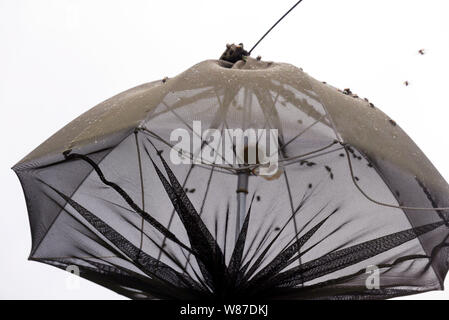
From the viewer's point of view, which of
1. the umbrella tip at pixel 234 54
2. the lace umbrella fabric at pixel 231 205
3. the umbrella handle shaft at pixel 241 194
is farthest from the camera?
the umbrella tip at pixel 234 54

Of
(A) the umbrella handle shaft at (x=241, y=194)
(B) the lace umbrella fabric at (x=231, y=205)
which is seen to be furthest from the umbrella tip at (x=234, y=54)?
(A) the umbrella handle shaft at (x=241, y=194)

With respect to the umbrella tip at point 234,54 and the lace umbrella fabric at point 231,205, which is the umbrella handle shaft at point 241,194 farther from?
the umbrella tip at point 234,54

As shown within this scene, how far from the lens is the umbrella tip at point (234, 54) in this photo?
3895 millimetres

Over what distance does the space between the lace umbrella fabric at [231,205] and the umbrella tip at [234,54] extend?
8cm

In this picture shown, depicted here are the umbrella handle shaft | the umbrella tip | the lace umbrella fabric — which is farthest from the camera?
the umbrella tip

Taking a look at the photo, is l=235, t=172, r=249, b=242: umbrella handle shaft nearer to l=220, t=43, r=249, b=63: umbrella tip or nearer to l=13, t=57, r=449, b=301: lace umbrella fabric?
l=13, t=57, r=449, b=301: lace umbrella fabric

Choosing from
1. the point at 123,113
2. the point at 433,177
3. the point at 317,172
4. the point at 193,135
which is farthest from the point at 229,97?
the point at 433,177

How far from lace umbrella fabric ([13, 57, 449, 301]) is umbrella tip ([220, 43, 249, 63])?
0.08 metres

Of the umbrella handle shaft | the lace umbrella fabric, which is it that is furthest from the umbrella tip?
the umbrella handle shaft

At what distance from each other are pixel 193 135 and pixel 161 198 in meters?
0.55

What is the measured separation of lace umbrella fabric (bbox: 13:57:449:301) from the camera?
3523 mm
